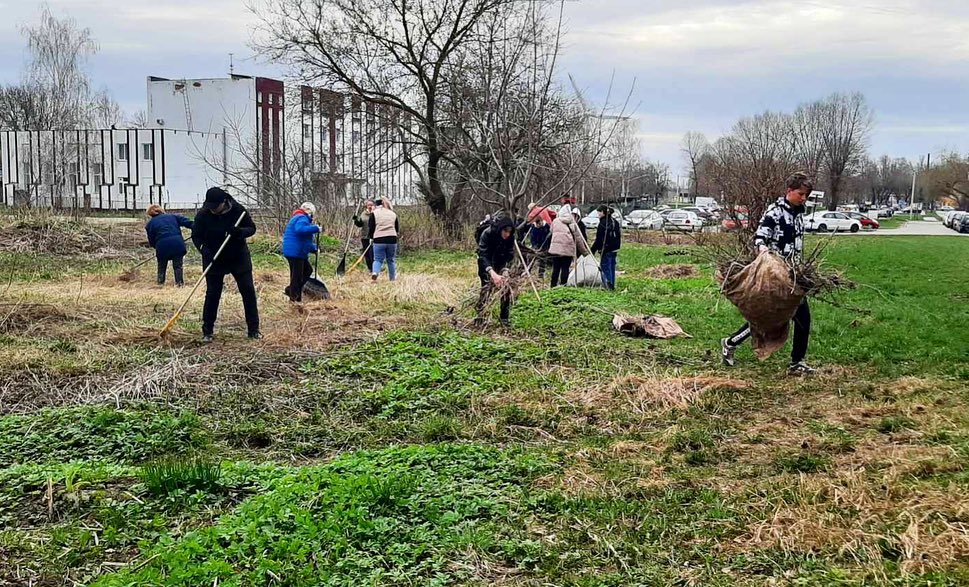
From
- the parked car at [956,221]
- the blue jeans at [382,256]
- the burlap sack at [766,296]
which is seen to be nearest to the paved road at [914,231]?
the parked car at [956,221]

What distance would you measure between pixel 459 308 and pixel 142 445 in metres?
5.73

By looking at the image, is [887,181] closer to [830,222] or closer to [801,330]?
[830,222]

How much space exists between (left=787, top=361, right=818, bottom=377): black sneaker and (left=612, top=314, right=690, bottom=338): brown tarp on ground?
2125 mm

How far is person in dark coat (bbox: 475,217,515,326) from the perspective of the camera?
9.47 m

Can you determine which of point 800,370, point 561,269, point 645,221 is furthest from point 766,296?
point 645,221

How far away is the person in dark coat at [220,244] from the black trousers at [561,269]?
233 inches

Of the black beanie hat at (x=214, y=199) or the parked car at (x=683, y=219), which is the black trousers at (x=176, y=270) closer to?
the black beanie hat at (x=214, y=199)

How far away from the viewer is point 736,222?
18250 mm

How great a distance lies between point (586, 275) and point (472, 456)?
919cm

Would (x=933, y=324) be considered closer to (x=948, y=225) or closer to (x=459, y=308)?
(x=459, y=308)

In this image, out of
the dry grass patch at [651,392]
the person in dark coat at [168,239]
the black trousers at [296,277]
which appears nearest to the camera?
the dry grass patch at [651,392]

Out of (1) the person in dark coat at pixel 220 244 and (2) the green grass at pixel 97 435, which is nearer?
(2) the green grass at pixel 97 435

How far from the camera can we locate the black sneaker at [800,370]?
281 inches

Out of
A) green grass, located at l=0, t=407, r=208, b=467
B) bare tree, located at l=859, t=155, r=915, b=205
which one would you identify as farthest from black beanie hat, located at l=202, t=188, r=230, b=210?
bare tree, located at l=859, t=155, r=915, b=205
